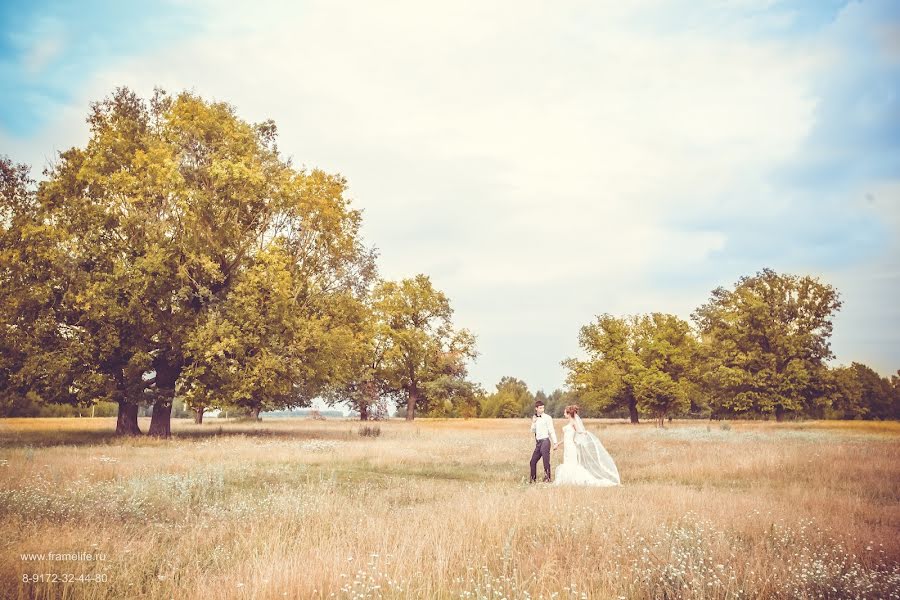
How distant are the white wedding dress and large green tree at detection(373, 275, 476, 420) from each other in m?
44.6

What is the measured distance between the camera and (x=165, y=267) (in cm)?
2412

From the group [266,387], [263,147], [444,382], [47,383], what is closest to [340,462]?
[266,387]

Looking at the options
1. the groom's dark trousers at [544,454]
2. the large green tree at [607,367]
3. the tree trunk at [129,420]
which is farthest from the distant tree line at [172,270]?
the large green tree at [607,367]

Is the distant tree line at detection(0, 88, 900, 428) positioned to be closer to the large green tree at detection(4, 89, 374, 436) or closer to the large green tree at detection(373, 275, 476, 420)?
the large green tree at detection(4, 89, 374, 436)

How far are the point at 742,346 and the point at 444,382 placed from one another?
3037 centimetres

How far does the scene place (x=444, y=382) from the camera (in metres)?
60.1

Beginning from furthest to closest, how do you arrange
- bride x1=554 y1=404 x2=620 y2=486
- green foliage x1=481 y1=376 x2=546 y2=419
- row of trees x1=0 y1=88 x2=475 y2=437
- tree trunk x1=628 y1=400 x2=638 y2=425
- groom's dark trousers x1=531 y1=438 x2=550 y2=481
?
1. green foliage x1=481 y1=376 x2=546 y2=419
2. tree trunk x1=628 y1=400 x2=638 y2=425
3. row of trees x1=0 y1=88 x2=475 y2=437
4. groom's dark trousers x1=531 y1=438 x2=550 y2=481
5. bride x1=554 y1=404 x2=620 y2=486

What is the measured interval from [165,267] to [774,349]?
52.3m

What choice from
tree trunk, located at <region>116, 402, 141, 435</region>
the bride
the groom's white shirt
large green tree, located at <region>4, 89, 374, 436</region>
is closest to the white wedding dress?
the bride

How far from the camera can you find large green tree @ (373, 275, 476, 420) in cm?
6028

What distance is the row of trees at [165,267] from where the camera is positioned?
74.1ft

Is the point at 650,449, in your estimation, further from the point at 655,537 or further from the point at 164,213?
the point at 164,213

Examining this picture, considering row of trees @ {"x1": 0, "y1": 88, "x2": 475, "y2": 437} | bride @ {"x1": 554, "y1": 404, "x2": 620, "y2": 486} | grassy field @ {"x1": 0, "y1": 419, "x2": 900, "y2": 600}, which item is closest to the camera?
grassy field @ {"x1": 0, "y1": 419, "x2": 900, "y2": 600}

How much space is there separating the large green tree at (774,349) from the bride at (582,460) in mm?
42368
